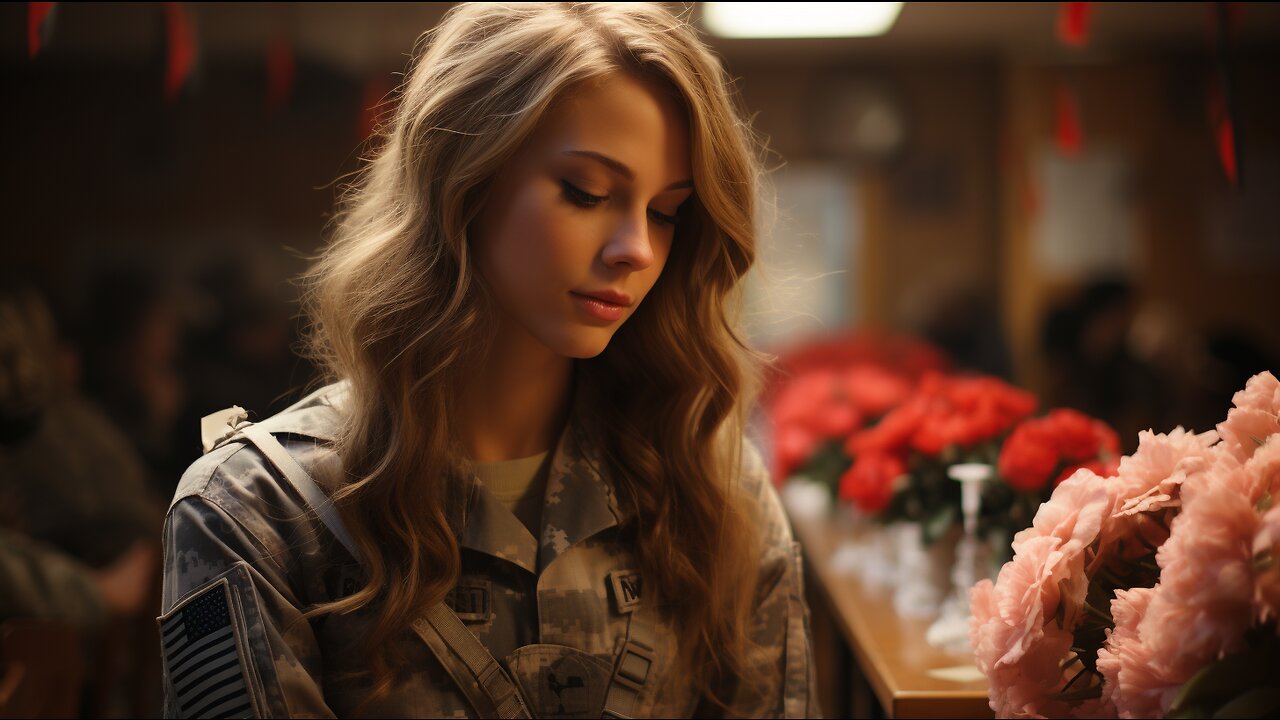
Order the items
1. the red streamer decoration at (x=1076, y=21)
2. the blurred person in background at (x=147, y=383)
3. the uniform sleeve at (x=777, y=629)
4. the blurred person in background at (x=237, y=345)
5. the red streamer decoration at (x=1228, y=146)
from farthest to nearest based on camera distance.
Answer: the blurred person in background at (x=237, y=345)
the blurred person in background at (x=147, y=383)
the red streamer decoration at (x=1076, y=21)
the red streamer decoration at (x=1228, y=146)
the uniform sleeve at (x=777, y=629)

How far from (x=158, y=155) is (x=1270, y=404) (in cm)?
631

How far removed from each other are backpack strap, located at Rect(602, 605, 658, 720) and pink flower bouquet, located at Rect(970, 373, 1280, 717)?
1.30 ft

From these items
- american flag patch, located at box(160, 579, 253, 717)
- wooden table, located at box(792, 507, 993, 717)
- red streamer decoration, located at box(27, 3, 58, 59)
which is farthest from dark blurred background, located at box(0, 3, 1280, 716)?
american flag patch, located at box(160, 579, 253, 717)

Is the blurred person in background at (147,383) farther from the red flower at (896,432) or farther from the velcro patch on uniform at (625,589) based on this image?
the velcro patch on uniform at (625,589)

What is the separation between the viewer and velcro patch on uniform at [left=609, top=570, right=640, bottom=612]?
1.31 metres

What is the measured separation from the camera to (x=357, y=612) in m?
1.18

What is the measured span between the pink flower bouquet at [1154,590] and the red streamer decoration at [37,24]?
1631 mm

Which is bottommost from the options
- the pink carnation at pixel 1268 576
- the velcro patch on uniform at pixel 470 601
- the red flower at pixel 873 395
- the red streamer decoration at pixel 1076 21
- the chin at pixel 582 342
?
the red flower at pixel 873 395

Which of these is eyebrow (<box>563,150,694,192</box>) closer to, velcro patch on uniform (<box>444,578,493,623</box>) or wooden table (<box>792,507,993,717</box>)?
velcro patch on uniform (<box>444,578,493,623</box>)

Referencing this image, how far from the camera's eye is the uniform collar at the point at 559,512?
1251 millimetres

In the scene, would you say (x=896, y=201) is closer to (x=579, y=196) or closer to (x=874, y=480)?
(x=874, y=480)

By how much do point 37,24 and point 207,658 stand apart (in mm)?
1154

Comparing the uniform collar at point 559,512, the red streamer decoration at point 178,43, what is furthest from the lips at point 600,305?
the red streamer decoration at point 178,43

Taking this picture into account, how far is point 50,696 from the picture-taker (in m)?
1.67
